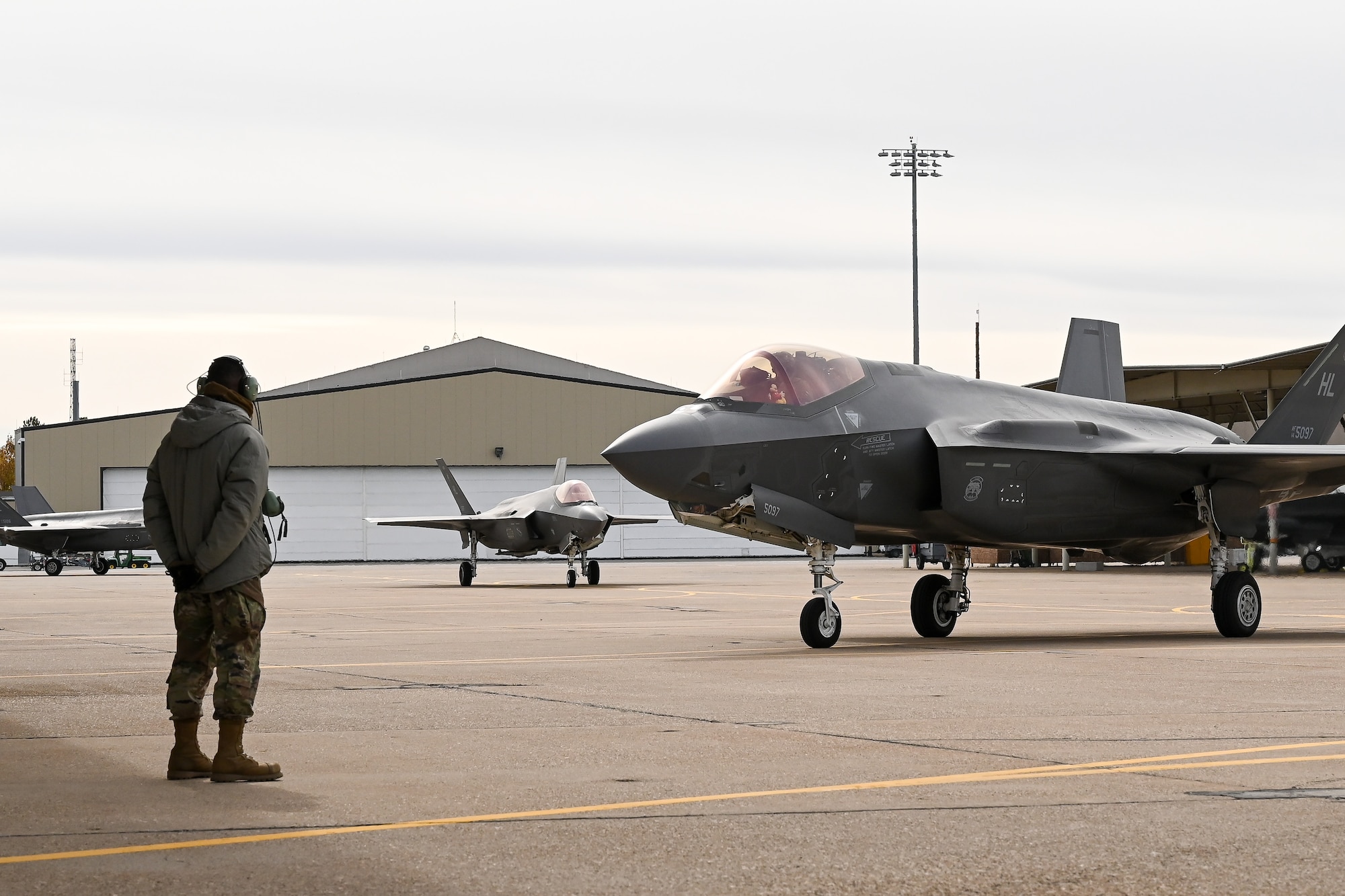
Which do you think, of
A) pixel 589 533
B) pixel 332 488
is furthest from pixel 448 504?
pixel 589 533

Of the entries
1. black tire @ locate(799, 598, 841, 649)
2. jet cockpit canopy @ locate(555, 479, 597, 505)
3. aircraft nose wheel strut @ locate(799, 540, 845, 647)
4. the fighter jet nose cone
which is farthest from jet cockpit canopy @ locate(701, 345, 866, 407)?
jet cockpit canopy @ locate(555, 479, 597, 505)

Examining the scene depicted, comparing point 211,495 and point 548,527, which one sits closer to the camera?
point 211,495

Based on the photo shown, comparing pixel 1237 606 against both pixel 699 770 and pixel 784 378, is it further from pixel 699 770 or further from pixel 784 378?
pixel 699 770

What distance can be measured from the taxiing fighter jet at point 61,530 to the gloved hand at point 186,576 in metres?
48.5

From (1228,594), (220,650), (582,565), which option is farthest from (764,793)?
(582,565)

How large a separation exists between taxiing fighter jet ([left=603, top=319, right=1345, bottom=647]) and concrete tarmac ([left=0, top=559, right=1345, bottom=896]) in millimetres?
1109

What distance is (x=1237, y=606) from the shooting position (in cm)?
1623

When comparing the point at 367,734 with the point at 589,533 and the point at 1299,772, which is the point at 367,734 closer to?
the point at 1299,772

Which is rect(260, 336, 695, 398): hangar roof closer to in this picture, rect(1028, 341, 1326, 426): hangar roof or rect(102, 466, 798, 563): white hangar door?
rect(102, 466, 798, 563): white hangar door

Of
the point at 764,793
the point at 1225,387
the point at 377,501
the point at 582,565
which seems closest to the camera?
the point at 764,793

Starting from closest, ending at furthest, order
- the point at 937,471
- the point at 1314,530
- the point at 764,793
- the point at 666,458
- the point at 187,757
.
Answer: the point at 764,793 < the point at 187,757 < the point at 666,458 < the point at 937,471 < the point at 1314,530

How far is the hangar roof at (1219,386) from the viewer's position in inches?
1850

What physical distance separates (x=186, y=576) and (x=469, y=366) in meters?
79.4

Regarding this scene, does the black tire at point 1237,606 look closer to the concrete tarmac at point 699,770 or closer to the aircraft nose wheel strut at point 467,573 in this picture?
the concrete tarmac at point 699,770
